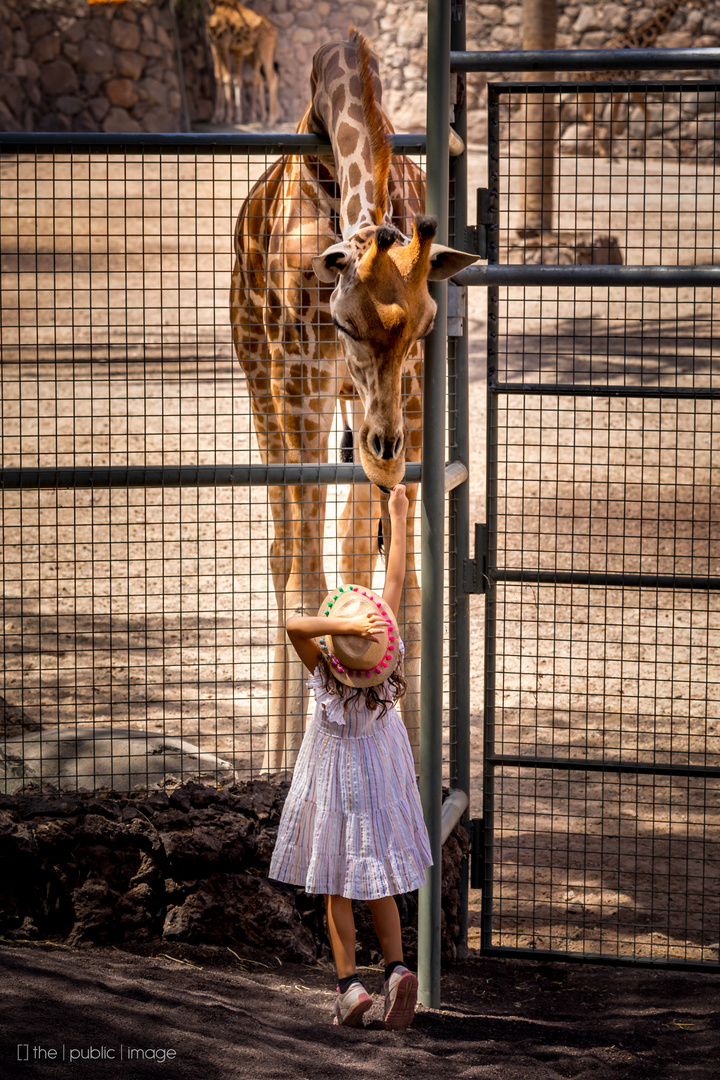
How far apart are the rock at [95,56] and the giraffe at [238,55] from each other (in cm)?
334

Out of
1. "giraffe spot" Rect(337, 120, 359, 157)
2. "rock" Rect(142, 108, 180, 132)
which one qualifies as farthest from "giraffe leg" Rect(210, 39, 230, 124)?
"giraffe spot" Rect(337, 120, 359, 157)

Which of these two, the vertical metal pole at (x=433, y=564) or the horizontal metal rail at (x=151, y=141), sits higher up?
the horizontal metal rail at (x=151, y=141)

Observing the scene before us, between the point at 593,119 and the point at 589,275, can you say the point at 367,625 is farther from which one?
the point at 593,119

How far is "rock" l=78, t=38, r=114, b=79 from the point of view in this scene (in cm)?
1756

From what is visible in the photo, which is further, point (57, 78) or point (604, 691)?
point (57, 78)

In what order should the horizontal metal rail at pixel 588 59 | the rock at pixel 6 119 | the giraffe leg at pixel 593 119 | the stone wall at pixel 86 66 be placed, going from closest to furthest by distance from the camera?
the horizontal metal rail at pixel 588 59
the giraffe leg at pixel 593 119
the rock at pixel 6 119
the stone wall at pixel 86 66

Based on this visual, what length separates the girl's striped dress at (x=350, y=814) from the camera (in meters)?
2.65

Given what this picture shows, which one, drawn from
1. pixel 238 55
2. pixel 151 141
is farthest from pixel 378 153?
pixel 238 55

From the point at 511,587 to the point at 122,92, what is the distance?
13.8 metres

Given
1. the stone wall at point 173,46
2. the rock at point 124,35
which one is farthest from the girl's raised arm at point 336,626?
the rock at point 124,35

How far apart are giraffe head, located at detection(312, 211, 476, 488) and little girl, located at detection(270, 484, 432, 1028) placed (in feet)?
0.45

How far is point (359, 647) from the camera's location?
2.63m

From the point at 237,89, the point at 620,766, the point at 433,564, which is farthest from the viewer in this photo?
the point at 237,89

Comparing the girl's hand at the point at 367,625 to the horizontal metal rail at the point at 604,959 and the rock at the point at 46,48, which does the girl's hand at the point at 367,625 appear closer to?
the horizontal metal rail at the point at 604,959
